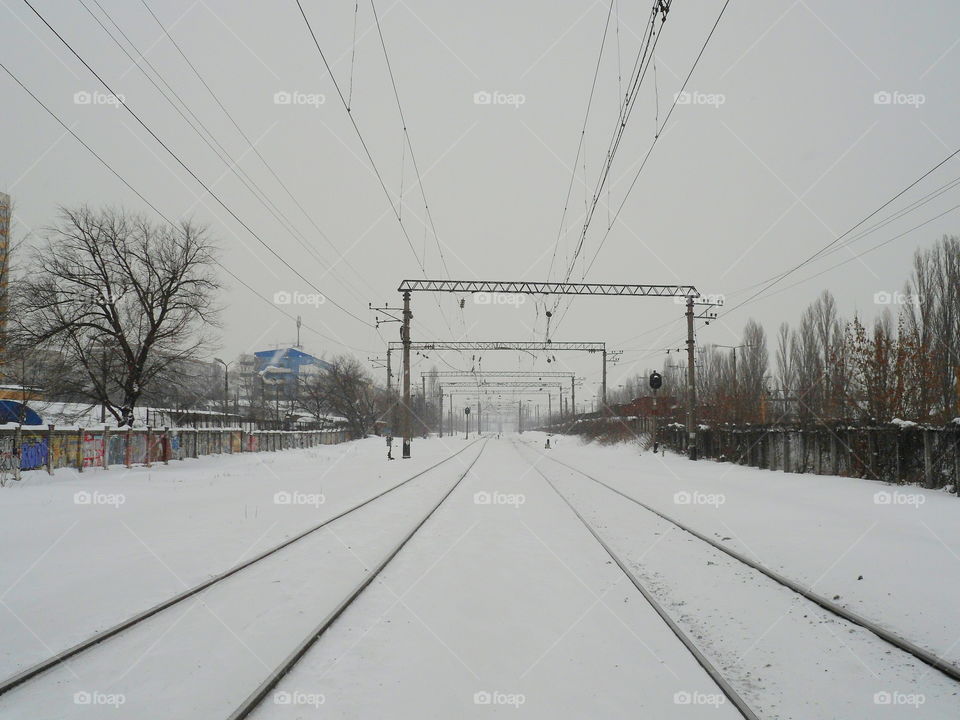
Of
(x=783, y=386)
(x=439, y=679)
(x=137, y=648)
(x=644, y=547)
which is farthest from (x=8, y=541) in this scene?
(x=783, y=386)

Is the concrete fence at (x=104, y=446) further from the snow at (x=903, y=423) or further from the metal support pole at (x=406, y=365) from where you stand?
the snow at (x=903, y=423)

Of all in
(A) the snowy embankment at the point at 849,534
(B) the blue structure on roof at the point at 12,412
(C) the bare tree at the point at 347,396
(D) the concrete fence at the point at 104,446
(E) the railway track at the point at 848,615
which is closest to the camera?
(E) the railway track at the point at 848,615

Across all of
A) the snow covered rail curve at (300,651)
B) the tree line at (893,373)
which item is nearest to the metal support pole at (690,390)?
the tree line at (893,373)

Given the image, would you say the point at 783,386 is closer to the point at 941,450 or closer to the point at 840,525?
the point at 941,450

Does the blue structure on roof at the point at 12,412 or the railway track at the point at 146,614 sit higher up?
the blue structure on roof at the point at 12,412

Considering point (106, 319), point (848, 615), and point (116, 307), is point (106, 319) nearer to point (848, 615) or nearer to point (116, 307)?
point (116, 307)

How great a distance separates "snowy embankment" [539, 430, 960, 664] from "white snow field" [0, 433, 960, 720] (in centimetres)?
5

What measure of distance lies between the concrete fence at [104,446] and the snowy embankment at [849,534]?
1955 centimetres

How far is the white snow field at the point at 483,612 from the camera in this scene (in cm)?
413

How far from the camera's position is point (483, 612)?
590cm

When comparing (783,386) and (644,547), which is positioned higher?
(783,386)

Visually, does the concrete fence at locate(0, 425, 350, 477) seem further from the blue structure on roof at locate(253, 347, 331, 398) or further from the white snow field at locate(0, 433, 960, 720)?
the blue structure on roof at locate(253, 347, 331, 398)

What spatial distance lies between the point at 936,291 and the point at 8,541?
3495cm

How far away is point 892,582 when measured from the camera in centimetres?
700
